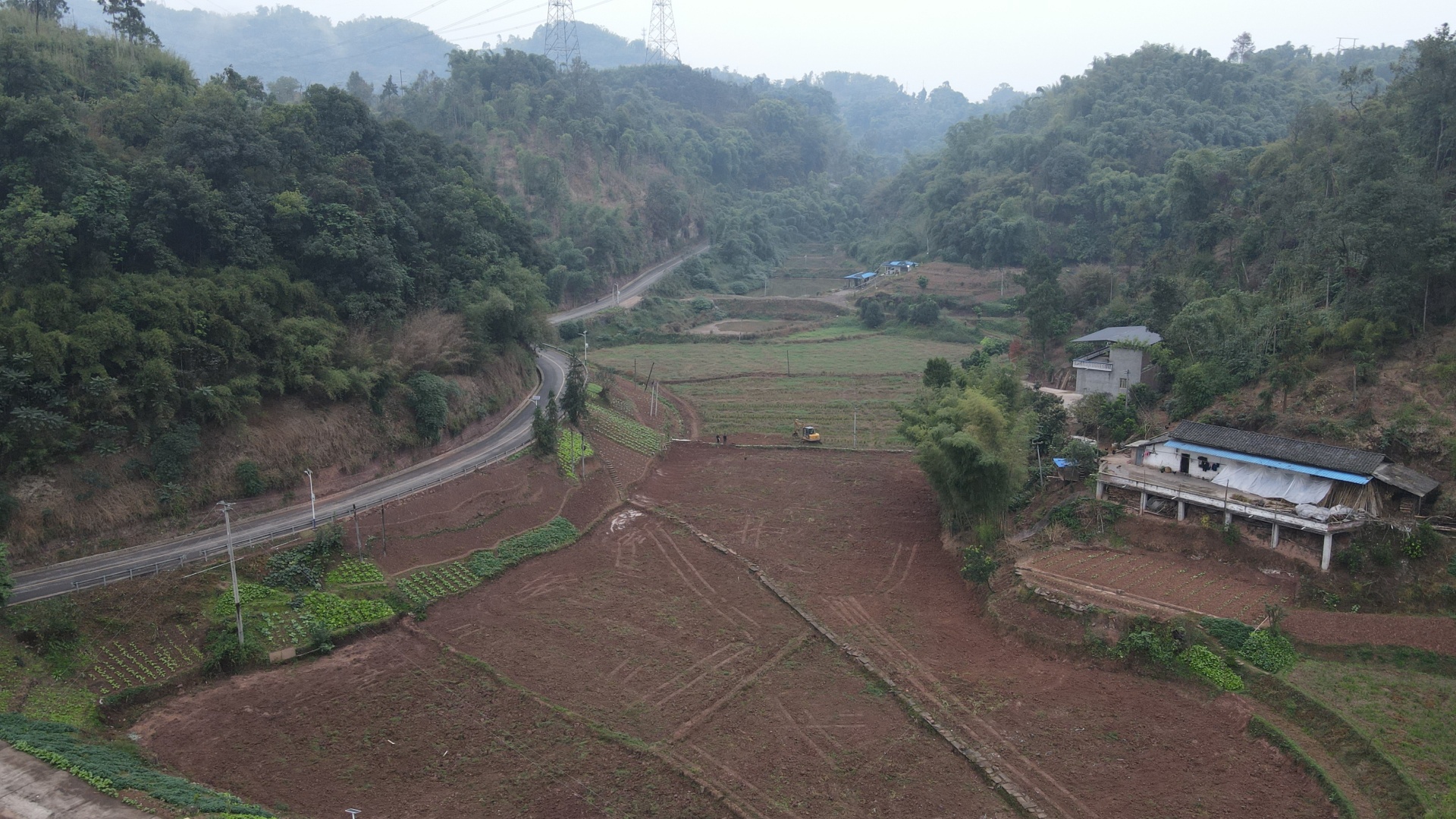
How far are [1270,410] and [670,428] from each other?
27711 mm

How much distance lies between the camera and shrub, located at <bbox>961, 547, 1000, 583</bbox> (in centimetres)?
2778

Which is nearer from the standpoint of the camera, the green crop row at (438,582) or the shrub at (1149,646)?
the shrub at (1149,646)

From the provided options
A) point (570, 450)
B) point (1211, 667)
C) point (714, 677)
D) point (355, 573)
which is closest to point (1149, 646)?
point (1211, 667)

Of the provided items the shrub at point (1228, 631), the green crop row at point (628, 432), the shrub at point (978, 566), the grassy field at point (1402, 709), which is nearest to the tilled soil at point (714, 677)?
the shrub at point (978, 566)

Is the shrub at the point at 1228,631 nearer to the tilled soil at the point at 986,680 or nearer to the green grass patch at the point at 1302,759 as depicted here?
the tilled soil at the point at 986,680

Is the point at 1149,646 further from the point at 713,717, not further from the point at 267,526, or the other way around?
the point at 267,526

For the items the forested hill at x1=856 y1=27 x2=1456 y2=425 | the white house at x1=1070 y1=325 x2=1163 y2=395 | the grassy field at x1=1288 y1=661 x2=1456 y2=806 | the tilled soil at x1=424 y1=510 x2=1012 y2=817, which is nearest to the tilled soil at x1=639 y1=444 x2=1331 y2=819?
the tilled soil at x1=424 y1=510 x2=1012 y2=817

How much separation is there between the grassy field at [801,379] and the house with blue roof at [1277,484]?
49.7 feet

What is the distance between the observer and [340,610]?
85.5ft

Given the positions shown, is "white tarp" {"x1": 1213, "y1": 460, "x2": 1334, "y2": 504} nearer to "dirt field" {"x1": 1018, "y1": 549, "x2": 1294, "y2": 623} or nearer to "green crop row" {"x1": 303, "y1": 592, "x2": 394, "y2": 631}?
"dirt field" {"x1": 1018, "y1": 549, "x2": 1294, "y2": 623}

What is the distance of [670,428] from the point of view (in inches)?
1891

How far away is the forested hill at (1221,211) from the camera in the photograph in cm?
3162

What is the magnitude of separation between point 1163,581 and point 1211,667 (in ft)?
13.5

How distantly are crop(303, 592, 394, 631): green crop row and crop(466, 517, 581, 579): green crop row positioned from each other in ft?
12.3
